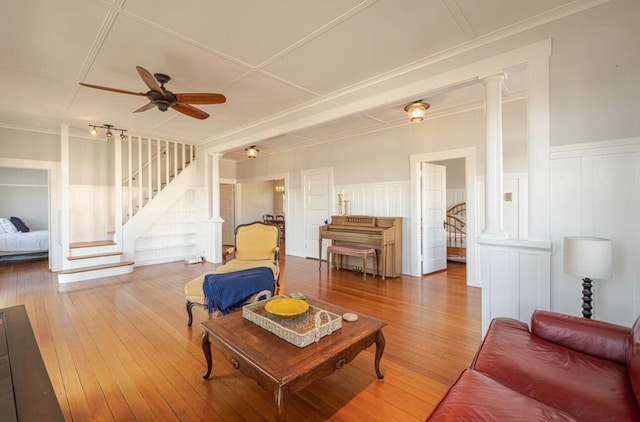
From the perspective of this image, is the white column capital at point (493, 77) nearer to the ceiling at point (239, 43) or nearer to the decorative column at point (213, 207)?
the ceiling at point (239, 43)

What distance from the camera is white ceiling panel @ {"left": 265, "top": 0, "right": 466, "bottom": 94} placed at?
2240 mm

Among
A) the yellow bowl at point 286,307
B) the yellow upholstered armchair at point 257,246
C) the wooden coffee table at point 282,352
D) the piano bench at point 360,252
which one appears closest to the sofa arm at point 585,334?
the wooden coffee table at point 282,352

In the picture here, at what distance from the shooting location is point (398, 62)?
9.71ft

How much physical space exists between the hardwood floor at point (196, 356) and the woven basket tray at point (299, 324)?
0.50 m

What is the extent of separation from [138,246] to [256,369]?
19.5 ft

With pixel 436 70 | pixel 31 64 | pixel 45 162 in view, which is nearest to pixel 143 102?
pixel 31 64

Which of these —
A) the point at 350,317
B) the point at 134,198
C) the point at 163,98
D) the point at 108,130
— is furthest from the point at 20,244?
the point at 350,317

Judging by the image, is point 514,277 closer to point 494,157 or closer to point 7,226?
point 494,157

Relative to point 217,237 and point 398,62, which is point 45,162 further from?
point 398,62

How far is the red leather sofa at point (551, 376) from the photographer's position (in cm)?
114

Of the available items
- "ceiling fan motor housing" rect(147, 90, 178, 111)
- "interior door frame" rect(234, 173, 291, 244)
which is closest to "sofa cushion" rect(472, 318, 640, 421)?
"ceiling fan motor housing" rect(147, 90, 178, 111)

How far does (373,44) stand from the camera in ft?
8.71

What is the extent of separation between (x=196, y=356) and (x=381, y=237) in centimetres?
335

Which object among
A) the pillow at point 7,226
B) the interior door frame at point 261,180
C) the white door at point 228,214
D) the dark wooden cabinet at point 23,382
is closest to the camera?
the dark wooden cabinet at point 23,382
